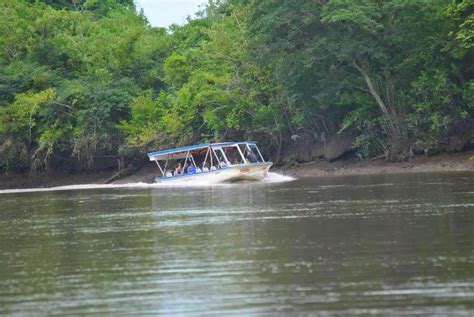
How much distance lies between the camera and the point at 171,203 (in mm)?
30156

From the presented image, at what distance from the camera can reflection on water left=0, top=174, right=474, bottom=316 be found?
11.8 metres

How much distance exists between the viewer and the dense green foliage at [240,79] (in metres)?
40.7

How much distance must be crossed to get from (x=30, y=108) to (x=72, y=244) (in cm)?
A: 3455

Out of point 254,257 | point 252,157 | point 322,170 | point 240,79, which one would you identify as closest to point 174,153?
point 252,157

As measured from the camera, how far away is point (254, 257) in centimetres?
1563

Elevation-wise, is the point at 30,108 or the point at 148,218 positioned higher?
the point at 30,108

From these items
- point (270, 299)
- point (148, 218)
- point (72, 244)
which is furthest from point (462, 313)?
point (148, 218)

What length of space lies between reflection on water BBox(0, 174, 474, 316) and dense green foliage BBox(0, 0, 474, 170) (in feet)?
44.7

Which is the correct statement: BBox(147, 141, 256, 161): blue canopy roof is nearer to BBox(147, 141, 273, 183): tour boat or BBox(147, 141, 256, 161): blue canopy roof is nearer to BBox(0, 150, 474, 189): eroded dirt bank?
BBox(147, 141, 273, 183): tour boat

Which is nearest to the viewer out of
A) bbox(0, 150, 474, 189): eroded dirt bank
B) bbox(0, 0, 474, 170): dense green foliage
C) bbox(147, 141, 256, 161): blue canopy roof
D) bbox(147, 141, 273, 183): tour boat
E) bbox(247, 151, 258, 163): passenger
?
bbox(0, 150, 474, 189): eroded dirt bank

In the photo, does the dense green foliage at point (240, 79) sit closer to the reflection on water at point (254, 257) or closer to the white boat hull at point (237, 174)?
the white boat hull at point (237, 174)

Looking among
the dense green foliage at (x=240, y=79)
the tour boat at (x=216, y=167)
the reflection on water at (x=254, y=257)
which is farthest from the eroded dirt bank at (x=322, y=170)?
the reflection on water at (x=254, y=257)

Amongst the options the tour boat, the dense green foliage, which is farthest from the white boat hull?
the dense green foliage

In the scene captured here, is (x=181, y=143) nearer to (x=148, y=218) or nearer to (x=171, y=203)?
(x=171, y=203)
